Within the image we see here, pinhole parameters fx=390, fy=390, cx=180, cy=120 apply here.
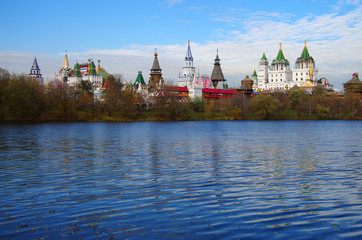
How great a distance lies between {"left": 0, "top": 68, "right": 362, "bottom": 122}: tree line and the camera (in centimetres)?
6869

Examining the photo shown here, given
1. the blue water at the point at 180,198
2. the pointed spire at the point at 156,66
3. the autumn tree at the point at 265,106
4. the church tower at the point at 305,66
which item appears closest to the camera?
the blue water at the point at 180,198

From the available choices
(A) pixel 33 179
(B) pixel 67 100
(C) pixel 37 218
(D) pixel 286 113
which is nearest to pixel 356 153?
(A) pixel 33 179

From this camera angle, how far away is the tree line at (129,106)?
6869 cm

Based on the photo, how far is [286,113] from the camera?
334 ft

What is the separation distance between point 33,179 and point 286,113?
92.3 m

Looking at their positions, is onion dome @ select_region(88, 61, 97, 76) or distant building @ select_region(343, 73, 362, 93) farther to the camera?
onion dome @ select_region(88, 61, 97, 76)

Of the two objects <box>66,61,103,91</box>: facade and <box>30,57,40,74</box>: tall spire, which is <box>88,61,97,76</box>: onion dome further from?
<box>30,57,40,74</box>: tall spire

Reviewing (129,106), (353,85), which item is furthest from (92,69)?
(353,85)

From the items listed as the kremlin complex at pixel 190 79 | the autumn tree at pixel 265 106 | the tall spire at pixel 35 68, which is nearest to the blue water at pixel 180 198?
the autumn tree at pixel 265 106

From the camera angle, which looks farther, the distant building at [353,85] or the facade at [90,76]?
the facade at [90,76]

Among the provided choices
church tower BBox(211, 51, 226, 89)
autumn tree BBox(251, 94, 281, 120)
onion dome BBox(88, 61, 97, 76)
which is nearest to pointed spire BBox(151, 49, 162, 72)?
onion dome BBox(88, 61, 97, 76)

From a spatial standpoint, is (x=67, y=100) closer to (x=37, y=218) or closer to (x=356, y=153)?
(x=356, y=153)

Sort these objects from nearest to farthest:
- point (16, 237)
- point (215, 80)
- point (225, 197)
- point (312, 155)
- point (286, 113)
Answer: point (16, 237), point (225, 197), point (312, 155), point (286, 113), point (215, 80)

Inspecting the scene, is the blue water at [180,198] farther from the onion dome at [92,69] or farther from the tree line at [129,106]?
the onion dome at [92,69]
